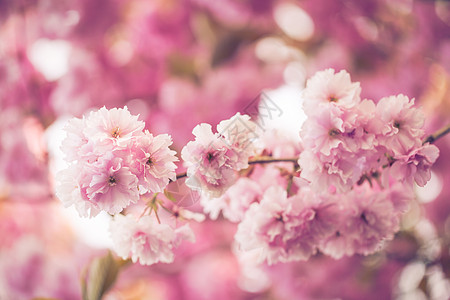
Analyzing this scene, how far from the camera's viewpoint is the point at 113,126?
0.77 feet

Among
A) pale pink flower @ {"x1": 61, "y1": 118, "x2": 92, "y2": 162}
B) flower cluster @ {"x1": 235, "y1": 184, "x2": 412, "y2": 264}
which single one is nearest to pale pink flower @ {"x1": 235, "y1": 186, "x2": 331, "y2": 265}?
flower cluster @ {"x1": 235, "y1": 184, "x2": 412, "y2": 264}

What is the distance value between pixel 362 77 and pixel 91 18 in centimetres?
41

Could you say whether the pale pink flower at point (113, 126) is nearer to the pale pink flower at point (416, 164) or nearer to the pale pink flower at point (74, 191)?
the pale pink flower at point (74, 191)

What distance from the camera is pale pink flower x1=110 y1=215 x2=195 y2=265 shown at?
0.87 ft

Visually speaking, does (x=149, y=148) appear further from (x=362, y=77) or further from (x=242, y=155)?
(x=362, y=77)

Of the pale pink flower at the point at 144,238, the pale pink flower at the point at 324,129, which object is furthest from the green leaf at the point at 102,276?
the pale pink flower at the point at 324,129

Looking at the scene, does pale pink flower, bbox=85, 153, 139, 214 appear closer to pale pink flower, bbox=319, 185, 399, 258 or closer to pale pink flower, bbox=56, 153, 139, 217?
pale pink flower, bbox=56, 153, 139, 217

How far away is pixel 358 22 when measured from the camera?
0.67 metres

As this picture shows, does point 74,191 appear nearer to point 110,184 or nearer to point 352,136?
point 110,184

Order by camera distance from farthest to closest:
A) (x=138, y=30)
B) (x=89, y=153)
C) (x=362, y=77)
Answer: (x=138, y=30)
(x=362, y=77)
(x=89, y=153)

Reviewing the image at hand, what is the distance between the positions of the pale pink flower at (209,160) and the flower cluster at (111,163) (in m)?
0.01

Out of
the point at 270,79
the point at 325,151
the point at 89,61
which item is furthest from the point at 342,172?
the point at 89,61

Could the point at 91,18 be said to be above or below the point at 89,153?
above

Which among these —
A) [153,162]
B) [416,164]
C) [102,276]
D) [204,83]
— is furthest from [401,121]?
[204,83]
